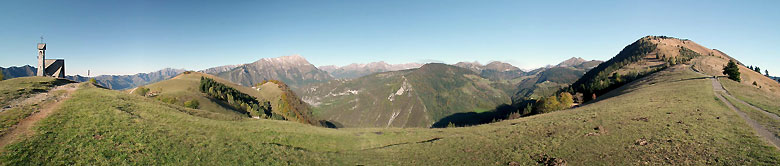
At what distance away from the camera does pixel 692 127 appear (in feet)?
88.7

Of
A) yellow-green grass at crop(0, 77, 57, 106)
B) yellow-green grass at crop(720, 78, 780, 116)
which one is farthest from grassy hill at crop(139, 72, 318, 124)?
yellow-green grass at crop(720, 78, 780, 116)

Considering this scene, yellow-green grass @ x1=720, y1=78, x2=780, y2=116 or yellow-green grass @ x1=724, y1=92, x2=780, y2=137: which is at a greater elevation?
yellow-green grass @ x1=720, y1=78, x2=780, y2=116

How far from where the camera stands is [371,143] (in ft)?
122

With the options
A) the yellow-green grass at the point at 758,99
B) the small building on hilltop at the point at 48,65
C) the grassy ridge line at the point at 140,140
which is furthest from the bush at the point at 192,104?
the yellow-green grass at the point at 758,99

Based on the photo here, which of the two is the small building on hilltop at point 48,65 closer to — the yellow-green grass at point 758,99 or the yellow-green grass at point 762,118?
the yellow-green grass at point 762,118

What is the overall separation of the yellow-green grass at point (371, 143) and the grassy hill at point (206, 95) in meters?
33.4

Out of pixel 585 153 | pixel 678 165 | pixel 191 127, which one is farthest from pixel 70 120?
pixel 678 165

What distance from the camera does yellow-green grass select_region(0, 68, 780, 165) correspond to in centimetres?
1945

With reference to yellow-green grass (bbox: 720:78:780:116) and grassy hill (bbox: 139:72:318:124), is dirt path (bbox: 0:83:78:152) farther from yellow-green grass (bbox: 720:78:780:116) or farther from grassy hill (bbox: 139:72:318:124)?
yellow-green grass (bbox: 720:78:780:116)

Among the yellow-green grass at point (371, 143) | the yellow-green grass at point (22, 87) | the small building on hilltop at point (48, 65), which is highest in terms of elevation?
the small building on hilltop at point (48, 65)

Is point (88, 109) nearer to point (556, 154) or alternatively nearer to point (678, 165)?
point (556, 154)

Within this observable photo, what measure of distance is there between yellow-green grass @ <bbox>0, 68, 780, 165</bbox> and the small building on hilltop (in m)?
39.3

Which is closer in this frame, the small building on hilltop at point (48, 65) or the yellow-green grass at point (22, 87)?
the yellow-green grass at point (22, 87)

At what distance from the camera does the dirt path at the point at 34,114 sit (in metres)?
19.5
